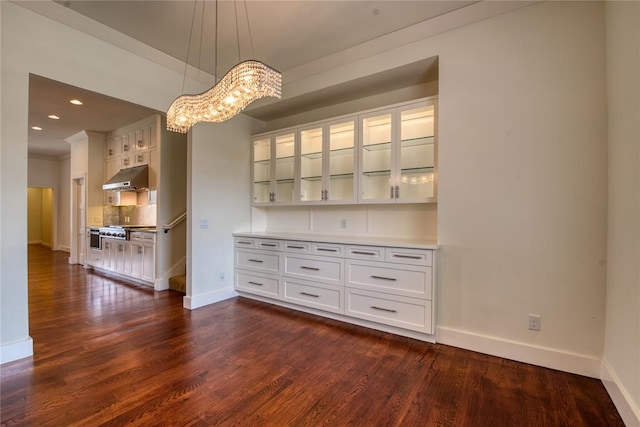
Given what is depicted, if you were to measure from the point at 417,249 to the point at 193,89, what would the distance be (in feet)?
10.7

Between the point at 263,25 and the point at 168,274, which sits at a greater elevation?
the point at 263,25

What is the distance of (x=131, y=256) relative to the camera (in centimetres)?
504

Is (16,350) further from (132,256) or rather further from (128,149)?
(128,149)

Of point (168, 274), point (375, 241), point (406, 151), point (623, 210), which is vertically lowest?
point (168, 274)

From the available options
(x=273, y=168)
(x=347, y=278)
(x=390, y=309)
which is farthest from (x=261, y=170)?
(x=390, y=309)

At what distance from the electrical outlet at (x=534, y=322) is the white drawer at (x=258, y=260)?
8.51 ft

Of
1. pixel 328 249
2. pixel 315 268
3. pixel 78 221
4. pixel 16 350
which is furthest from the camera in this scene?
pixel 78 221

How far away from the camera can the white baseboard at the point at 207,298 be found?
11.7 feet

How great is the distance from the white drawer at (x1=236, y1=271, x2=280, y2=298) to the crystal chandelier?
211 cm

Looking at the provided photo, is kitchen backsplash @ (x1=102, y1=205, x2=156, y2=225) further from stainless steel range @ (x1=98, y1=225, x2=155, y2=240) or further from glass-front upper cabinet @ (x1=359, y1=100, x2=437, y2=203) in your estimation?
glass-front upper cabinet @ (x1=359, y1=100, x2=437, y2=203)

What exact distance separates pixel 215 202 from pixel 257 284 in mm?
1231

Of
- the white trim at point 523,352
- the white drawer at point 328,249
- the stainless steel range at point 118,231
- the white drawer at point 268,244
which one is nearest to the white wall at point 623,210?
the white trim at point 523,352

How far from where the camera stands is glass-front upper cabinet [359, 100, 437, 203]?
9.77ft

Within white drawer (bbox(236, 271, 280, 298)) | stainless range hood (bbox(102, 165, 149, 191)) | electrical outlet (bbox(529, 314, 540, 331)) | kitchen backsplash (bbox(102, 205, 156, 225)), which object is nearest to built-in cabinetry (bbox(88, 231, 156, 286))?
kitchen backsplash (bbox(102, 205, 156, 225))
